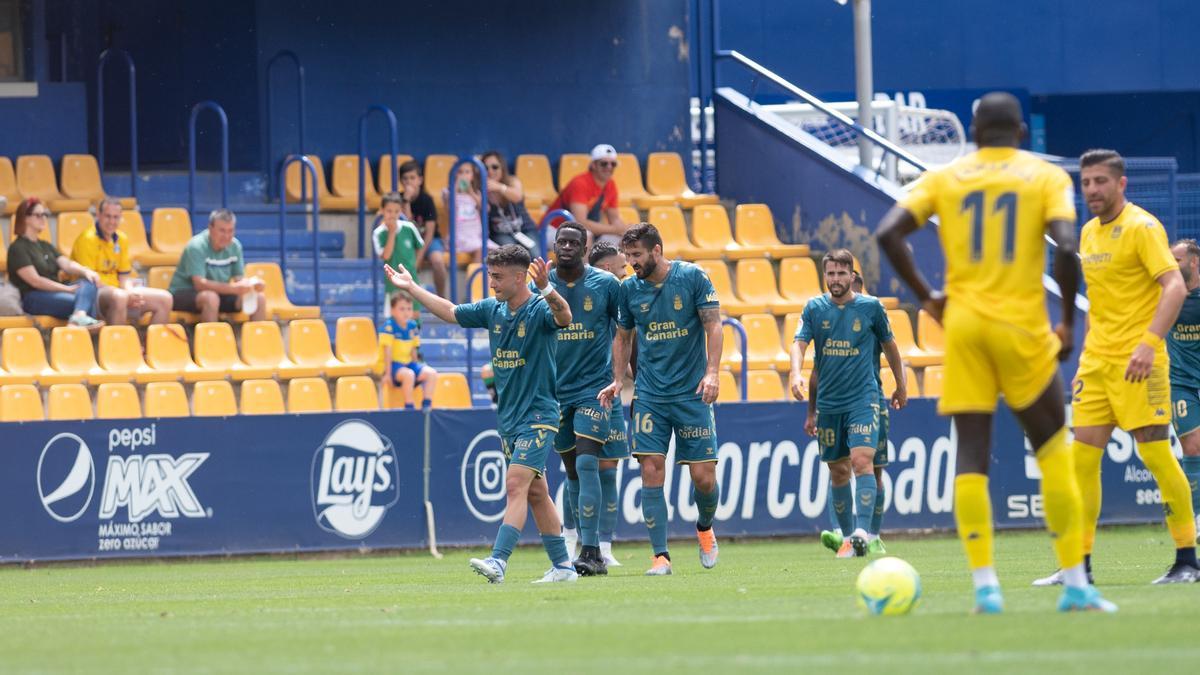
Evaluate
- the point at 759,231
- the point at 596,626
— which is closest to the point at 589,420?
the point at 596,626

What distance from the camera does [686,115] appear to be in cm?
2422

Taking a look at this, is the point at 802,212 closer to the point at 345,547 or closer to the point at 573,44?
the point at 573,44

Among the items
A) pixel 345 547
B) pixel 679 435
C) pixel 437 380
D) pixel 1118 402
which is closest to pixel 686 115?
pixel 437 380

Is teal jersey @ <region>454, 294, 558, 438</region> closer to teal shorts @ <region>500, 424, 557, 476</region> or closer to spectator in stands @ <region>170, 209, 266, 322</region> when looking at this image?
teal shorts @ <region>500, 424, 557, 476</region>

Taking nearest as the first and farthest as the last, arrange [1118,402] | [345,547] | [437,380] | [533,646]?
[533,646] < [1118,402] < [345,547] < [437,380]

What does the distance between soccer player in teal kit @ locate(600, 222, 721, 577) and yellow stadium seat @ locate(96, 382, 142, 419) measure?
6.24 metres

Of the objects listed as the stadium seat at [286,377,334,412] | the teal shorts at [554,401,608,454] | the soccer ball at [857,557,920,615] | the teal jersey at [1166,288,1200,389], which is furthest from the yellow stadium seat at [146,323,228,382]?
the soccer ball at [857,557,920,615]

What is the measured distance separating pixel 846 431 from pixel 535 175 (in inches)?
360

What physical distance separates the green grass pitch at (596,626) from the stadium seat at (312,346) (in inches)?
206

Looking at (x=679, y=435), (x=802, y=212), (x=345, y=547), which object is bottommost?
(x=345, y=547)

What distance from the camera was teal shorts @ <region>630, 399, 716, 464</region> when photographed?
12570 millimetres

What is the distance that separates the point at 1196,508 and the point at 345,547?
24.0 ft

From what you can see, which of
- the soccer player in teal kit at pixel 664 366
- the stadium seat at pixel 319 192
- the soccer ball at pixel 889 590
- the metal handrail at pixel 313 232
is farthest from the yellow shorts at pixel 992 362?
the stadium seat at pixel 319 192

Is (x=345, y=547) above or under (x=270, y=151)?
under
